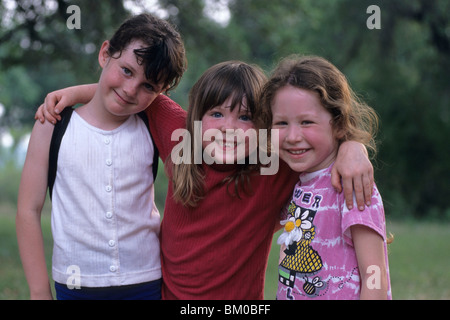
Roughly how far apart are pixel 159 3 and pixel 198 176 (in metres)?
5.39

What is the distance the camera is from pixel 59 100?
2.31 m

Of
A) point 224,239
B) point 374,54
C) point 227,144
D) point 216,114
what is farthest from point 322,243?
point 374,54

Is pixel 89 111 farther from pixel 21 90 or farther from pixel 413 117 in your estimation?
pixel 21 90

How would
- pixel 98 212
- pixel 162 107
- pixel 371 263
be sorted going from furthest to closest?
pixel 162 107, pixel 98 212, pixel 371 263

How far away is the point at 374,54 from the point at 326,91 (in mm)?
11461

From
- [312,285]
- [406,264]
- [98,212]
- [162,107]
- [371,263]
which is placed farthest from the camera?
[406,264]

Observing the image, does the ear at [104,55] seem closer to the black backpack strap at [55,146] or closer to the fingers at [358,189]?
the black backpack strap at [55,146]

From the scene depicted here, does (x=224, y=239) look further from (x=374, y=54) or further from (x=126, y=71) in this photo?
(x=374, y=54)

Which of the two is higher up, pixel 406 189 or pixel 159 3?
pixel 159 3

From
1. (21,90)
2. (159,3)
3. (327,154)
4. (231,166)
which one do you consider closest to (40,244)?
(231,166)

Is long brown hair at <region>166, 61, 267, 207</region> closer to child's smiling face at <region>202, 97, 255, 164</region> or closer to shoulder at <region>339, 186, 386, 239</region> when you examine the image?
child's smiling face at <region>202, 97, 255, 164</region>

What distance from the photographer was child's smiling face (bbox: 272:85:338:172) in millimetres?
2049

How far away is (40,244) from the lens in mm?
2164

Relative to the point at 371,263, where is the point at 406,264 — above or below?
below
